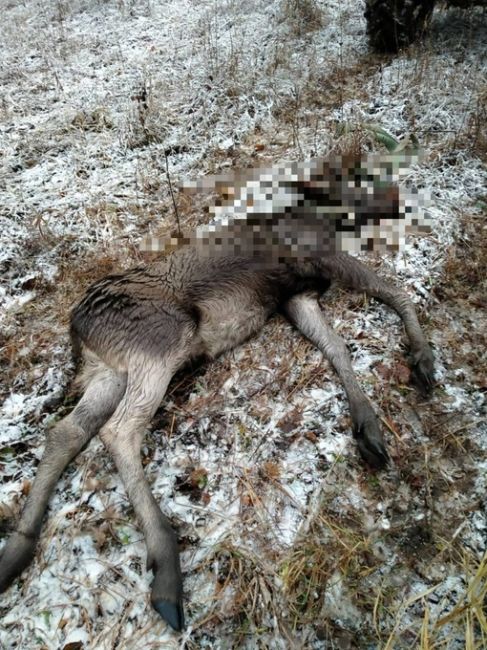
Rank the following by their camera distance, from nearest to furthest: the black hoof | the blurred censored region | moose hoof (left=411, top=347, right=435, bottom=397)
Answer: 1. the black hoof
2. moose hoof (left=411, top=347, right=435, bottom=397)
3. the blurred censored region

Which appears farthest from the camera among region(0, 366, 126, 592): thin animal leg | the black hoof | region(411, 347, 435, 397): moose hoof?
region(411, 347, 435, 397): moose hoof

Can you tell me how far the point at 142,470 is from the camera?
2.61m

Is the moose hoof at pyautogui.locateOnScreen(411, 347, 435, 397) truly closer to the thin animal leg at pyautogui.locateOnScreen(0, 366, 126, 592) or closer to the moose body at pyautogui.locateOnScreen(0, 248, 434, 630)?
the moose body at pyautogui.locateOnScreen(0, 248, 434, 630)

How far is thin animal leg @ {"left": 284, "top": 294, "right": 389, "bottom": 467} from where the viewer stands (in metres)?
2.60

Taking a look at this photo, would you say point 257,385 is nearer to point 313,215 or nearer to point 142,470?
point 142,470

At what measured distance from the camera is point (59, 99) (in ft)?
18.8

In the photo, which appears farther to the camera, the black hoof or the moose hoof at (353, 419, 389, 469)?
the moose hoof at (353, 419, 389, 469)

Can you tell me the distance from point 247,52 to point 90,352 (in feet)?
15.2

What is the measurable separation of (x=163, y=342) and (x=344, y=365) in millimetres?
1128

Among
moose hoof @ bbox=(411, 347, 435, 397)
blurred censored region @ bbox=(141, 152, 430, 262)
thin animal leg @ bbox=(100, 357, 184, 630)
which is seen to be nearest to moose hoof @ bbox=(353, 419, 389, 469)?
moose hoof @ bbox=(411, 347, 435, 397)

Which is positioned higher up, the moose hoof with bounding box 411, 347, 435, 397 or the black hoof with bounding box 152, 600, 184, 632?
the moose hoof with bounding box 411, 347, 435, 397

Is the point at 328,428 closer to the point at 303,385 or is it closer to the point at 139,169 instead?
the point at 303,385

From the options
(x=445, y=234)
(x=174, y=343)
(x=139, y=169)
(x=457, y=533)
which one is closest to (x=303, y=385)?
(x=174, y=343)

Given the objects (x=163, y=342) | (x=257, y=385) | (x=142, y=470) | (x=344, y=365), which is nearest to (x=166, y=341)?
(x=163, y=342)
